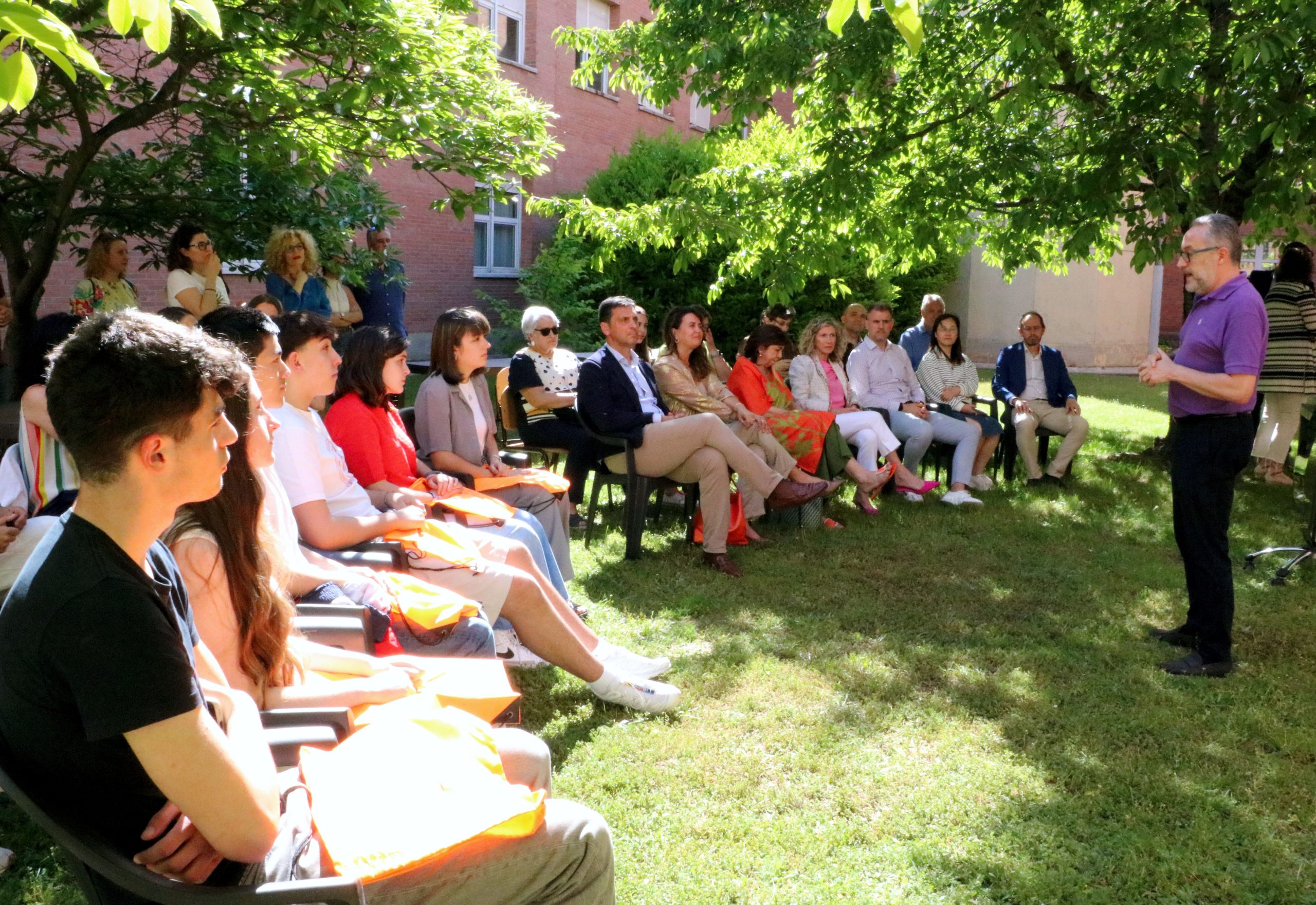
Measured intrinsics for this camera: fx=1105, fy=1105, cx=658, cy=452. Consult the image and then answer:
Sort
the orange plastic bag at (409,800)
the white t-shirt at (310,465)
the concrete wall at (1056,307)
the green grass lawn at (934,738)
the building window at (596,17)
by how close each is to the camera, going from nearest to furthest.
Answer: the orange plastic bag at (409,800) → the green grass lawn at (934,738) → the white t-shirt at (310,465) → the building window at (596,17) → the concrete wall at (1056,307)

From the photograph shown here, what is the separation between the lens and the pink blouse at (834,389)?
29.0 feet

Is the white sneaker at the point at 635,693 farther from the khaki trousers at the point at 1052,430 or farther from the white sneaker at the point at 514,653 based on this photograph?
the khaki trousers at the point at 1052,430

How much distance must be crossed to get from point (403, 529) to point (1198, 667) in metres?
3.45

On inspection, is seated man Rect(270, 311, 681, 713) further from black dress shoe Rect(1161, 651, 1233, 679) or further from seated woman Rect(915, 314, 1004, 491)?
seated woman Rect(915, 314, 1004, 491)

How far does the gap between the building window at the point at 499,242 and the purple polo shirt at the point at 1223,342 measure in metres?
15.5

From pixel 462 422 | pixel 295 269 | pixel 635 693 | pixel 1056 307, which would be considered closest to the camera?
pixel 635 693

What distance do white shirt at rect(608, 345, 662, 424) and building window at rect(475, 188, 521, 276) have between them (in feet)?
40.8

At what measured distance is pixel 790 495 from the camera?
7.23 metres

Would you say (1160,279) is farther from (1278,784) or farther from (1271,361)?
(1278,784)


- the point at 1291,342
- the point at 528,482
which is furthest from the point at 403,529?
the point at 1291,342

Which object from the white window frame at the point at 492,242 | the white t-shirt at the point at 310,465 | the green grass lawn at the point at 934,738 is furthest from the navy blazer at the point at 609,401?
the white window frame at the point at 492,242

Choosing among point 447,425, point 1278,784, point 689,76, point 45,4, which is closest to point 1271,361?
point 689,76

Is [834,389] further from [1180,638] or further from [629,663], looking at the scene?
[629,663]

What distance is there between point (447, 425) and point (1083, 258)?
16.5 feet
